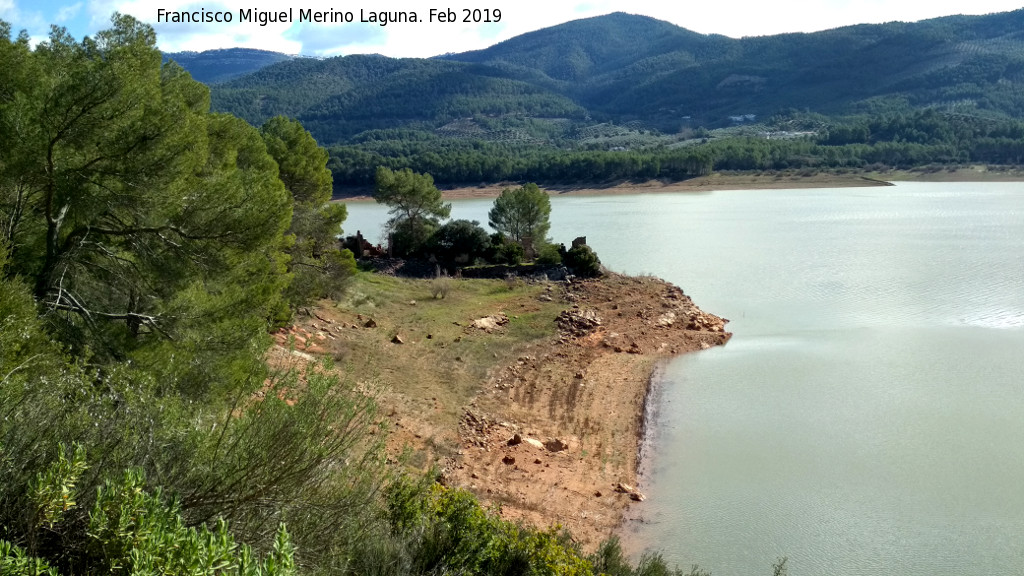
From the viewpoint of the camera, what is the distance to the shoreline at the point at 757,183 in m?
65.6

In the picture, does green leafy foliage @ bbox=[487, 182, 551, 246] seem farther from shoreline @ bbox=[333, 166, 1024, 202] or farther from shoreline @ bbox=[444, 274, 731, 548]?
shoreline @ bbox=[333, 166, 1024, 202]

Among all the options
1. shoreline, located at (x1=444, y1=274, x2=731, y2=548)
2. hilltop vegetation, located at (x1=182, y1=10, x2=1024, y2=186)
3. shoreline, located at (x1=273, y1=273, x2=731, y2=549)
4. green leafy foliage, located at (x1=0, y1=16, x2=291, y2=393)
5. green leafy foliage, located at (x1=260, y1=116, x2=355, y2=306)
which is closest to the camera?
green leafy foliage, located at (x1=0, y1=16, x2=291, y2=393)

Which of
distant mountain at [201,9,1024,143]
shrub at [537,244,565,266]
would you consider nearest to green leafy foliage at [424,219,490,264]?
shrub at [537,244,565,266]

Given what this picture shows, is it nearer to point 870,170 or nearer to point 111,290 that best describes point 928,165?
point 870,170

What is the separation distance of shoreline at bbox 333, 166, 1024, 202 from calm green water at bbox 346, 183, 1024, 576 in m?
33.1

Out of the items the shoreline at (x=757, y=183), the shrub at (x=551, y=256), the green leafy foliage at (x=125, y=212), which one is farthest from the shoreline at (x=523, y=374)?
the shoreline at (x=757, y=183)

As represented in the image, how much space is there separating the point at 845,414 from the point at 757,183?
5657 centimetres

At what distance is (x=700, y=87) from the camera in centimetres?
15450

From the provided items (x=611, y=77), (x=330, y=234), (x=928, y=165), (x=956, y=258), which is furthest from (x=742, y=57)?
(x=330, y=234)

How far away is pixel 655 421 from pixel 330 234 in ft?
29.6

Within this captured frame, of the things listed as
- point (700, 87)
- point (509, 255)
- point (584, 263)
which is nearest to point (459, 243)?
point (509, 255)

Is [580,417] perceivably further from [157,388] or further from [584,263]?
[584,263]

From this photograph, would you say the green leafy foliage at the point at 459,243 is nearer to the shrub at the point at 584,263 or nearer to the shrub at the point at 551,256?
the shrub at the point at 551,256

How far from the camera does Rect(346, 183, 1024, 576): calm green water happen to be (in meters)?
9.45
